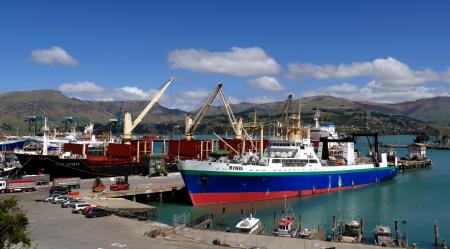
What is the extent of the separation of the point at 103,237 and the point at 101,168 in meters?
49.2

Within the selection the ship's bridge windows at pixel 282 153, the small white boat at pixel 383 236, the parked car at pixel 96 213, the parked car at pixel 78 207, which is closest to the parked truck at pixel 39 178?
the parked car at pixel 78 207

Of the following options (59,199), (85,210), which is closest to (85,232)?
(85,210)

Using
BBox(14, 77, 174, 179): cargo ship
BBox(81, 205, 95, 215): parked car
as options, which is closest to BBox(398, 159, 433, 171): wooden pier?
BBox(14, 77, 174, 179): cargo ship

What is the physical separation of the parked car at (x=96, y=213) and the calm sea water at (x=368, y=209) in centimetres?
934

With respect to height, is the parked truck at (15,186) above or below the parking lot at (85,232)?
above

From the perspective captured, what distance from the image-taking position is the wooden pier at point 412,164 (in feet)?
428

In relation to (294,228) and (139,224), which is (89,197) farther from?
(294,228)

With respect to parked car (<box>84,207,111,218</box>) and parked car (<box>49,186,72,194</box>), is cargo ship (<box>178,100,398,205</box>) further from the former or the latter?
parked car (<box>84,207,111,218</box>)

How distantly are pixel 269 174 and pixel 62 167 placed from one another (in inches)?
1602

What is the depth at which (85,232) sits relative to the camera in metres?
37.2

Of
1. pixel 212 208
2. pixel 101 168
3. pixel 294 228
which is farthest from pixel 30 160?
pixel 294 228

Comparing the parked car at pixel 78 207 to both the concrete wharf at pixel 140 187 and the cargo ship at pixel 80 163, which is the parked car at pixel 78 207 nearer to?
the concrete wharf at pixel 140 187

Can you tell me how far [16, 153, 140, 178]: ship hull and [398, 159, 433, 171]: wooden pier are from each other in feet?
292

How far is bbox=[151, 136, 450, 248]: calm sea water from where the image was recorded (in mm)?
51219
